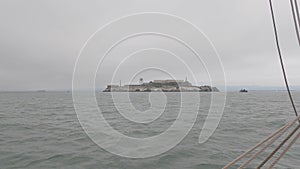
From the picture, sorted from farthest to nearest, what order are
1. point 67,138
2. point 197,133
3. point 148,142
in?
point 197,133, point 67,138, point 148,142

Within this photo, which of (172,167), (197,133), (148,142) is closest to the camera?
(172,167)

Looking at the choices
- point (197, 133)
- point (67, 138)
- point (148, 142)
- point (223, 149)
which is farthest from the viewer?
point (197, 133)

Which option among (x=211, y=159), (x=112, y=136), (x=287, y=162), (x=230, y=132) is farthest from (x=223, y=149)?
(x=112, y=136)

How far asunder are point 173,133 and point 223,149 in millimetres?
3142

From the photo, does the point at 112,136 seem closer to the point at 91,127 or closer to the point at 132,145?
the point at 132,145

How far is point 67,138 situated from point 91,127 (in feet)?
7.92

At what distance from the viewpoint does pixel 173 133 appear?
33.3ft

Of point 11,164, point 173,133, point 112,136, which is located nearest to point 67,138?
point 112,136

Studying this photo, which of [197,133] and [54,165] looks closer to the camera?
[54,165]

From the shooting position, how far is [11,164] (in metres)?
5.86

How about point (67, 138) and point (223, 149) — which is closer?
point (223, 149)

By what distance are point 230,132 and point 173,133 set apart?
2.95 m

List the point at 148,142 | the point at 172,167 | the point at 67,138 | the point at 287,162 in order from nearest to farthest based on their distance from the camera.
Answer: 1. the point at 172,167
2. the point at 287,162
3. the point at 148,142
4. the point at 67,138

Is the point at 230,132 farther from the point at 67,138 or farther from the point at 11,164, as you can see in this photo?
the point at 11,164
